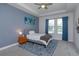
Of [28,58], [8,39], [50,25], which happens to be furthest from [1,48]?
[50,25]

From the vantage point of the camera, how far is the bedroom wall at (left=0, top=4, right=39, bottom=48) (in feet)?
12.7

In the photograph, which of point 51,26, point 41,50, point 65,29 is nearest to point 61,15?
point 65,29

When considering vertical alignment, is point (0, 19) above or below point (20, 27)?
above

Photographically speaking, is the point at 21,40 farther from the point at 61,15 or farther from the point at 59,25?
the point at 61,15

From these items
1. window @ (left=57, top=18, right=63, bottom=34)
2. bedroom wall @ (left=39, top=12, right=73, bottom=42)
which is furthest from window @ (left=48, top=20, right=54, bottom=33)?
window @ (left=57, top=18, right=63, bottom=34)

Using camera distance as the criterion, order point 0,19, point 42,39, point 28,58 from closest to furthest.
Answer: point 28,58 → point 0,19 → point 42,39

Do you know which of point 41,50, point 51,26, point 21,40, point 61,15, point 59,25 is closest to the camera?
point 41,50

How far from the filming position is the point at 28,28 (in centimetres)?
633

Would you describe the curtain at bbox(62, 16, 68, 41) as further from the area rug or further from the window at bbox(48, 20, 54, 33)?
the area rug

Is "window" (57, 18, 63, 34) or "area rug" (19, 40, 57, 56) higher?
"window" (57, 18, 63, 34)

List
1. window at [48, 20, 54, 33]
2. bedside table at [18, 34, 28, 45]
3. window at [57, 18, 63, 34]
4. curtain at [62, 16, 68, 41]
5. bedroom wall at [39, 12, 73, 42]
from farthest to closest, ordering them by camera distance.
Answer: window at [48, 20, 54, 33] → window at [57, 18, 63, 34] → curtain at [62, 16, 68, 41] → bedroom wall at [39, 12, 73, 42] → bedside table at [18, 34, 28, 45]

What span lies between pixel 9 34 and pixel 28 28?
218 cm

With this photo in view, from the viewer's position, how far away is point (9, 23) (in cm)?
430

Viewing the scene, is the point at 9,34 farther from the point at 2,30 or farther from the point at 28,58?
the point at 28,58
